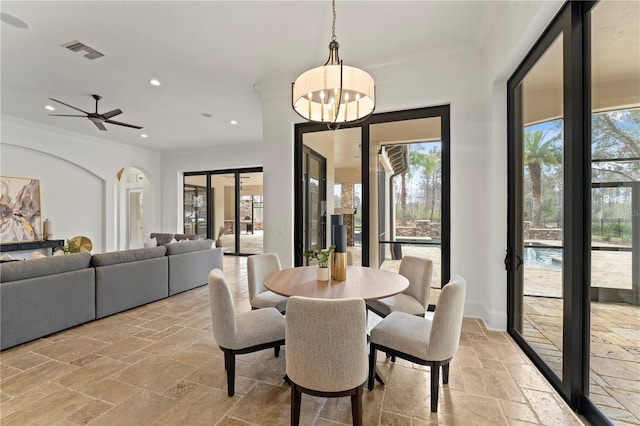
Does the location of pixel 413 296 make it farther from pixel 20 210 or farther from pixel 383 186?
pixel 20 210

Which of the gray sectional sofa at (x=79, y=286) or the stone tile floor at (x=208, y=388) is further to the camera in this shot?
the gray sectional sofa at (x=79, y=286)

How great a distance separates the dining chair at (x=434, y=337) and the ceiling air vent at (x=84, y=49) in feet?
14.1

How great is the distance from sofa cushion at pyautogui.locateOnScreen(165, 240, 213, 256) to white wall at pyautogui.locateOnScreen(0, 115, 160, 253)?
170 inches

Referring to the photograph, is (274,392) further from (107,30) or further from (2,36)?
(2,36)

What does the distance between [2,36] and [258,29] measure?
275 cm

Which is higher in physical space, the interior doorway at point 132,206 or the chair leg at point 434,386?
the interior doorway at point 132,206

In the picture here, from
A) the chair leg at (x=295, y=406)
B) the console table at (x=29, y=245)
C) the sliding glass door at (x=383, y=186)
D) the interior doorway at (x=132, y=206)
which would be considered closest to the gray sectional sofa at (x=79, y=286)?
the sliding glass door at (x=383, y=186)

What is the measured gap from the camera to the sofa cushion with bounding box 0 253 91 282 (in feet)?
9.02

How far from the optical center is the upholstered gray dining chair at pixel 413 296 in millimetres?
2547

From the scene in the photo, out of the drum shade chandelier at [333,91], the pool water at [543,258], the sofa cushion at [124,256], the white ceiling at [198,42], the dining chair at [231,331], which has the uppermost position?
the white ceiling at [198,42]

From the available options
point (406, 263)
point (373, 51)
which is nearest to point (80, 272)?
point (406, 263)

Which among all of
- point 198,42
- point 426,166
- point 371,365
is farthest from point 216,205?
point 371,365

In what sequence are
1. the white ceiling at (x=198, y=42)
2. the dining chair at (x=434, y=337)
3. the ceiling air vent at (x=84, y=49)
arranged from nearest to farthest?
the dining chair at (x=434, y=337)
the white ceiling at (x=198, y=42)
the ceiling air vent at (x=84, y=49)

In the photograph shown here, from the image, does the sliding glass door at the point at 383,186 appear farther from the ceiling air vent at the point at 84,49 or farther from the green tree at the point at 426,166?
the ceiling air vent at the point at 84,49
